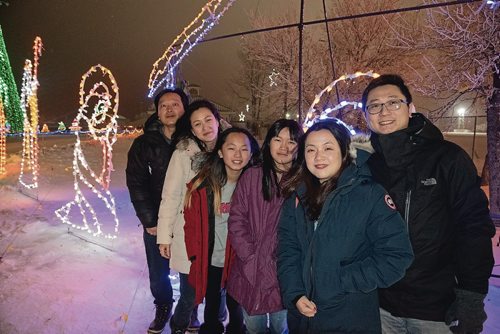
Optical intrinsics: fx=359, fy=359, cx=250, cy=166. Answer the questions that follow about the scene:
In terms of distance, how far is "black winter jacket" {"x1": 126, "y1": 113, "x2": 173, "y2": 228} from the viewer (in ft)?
10.5

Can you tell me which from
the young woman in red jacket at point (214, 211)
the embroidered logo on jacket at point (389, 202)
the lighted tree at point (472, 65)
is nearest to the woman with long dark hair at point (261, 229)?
the young woman in red jacket at point (214, 211)

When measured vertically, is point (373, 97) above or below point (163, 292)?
above

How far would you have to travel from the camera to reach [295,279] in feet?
6.96

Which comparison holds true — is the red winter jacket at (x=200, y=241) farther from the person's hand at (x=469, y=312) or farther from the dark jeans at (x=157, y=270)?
the person's hand at (x=469, y=312)

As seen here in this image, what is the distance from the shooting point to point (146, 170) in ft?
10.6

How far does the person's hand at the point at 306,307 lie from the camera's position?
2.03 m

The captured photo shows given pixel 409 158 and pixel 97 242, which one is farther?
pixel 97 242

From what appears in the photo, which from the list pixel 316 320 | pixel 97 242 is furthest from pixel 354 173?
pixel 97 242

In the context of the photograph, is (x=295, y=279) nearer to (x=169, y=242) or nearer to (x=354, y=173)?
(x=354, y=173)

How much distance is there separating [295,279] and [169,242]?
1316 mm

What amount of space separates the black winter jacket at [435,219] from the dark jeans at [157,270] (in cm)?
201

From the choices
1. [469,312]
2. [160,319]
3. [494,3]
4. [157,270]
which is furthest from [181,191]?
[494,3]

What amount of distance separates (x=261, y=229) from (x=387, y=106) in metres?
1.15

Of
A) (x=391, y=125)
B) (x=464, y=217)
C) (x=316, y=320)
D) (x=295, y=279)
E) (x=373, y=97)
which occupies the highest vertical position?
(x=373, y=97)
